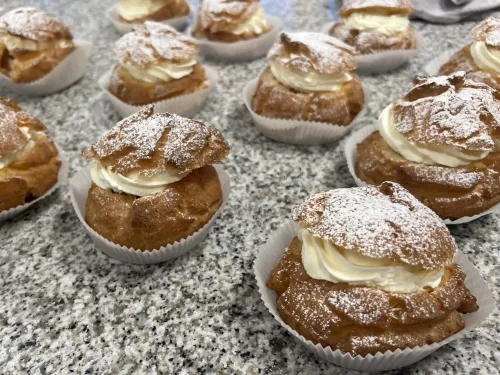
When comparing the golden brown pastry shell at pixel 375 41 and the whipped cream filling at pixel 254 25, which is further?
the whipped cream filling at pixel 254 25

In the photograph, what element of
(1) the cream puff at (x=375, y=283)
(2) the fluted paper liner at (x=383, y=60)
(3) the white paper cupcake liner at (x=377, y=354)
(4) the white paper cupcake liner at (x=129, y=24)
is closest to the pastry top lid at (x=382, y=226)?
(1) the cream puff at (x=375, y=283)

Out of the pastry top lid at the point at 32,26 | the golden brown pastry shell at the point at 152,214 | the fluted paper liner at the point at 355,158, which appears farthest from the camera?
the pastry top lid at the point at 32,26

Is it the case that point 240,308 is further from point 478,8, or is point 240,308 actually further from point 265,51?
point 478,8

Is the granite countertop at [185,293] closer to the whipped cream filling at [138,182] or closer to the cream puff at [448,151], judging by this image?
the cream puff at [448,151]

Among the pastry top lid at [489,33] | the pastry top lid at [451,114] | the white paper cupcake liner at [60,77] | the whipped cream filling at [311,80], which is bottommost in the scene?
the white paper cupcake liner at [60,77]

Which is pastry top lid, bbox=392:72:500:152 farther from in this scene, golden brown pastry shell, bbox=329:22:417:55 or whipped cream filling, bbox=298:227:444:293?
golden brown pastry shell, bbox=329:22:417:55

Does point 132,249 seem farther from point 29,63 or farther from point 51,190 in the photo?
point 29,63

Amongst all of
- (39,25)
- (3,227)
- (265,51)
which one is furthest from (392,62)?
(3,227)
